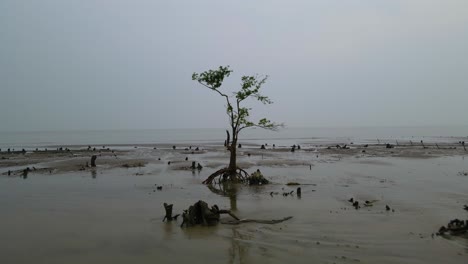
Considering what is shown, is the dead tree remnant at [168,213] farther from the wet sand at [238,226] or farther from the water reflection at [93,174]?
the water reflection at [93,174]

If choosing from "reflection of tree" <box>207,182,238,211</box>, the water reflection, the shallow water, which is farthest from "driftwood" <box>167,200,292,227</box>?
the water reflection

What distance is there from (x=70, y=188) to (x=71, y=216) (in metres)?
7.96

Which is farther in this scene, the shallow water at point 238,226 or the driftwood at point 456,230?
the driftwood at point 456,230

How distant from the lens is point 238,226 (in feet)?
39.8

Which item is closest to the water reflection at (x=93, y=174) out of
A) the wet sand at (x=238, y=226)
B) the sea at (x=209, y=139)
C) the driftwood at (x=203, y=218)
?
the wet sand at (x=238, y=226)

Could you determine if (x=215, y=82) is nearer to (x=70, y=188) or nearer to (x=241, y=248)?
(x=70, y=188)

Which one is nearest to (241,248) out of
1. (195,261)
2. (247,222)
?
(195,261)

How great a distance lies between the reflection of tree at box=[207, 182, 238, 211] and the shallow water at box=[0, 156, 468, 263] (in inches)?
10.6

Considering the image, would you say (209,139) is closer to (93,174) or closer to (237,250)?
(93,174)

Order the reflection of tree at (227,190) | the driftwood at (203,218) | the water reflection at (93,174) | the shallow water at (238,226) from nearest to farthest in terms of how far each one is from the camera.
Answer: the shallow water at (238,226) → the driftwood at (203,218) → the reflection of tree at (227,190) → the water reflection at (93,174)

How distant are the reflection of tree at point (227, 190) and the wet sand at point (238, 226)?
87 mm

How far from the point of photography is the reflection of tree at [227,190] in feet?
56.8

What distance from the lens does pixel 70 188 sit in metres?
21.2

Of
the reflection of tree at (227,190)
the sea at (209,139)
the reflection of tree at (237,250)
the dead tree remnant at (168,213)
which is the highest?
the sea at (209,139)
